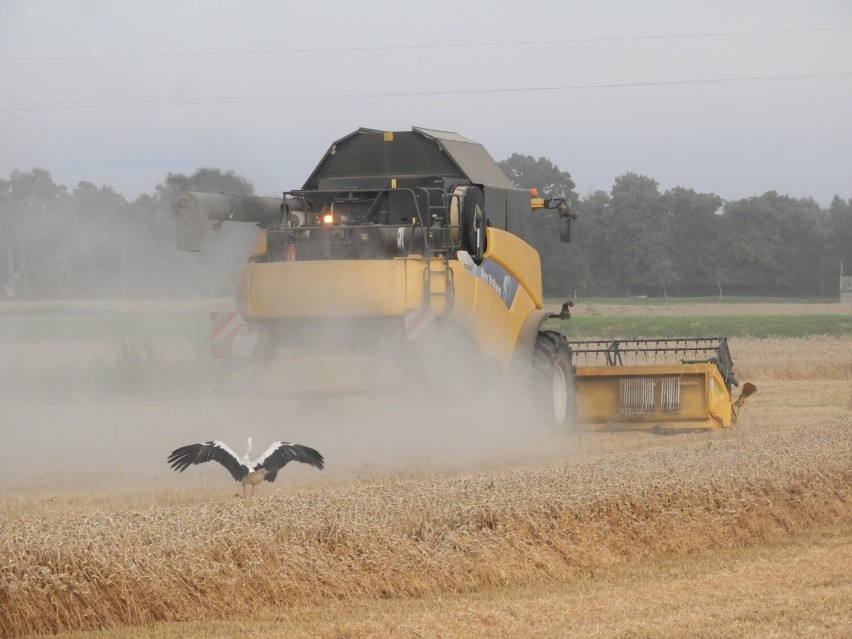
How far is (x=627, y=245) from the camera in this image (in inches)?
2478

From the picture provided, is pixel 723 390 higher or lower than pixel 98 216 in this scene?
lower

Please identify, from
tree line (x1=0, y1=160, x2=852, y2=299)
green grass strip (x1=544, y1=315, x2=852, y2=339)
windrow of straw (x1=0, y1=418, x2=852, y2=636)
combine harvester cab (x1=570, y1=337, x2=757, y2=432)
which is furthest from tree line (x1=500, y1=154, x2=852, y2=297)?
windrow of straw (x1=0, y1=418, x2=852, y2=636)

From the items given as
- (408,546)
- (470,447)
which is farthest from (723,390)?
(408,546)

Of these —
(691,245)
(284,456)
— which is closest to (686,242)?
(691,245)

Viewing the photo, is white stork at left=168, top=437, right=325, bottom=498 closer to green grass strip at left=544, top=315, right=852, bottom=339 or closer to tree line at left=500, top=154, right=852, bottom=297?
green grass strip at left=544, top=315, right=852, bottom=339

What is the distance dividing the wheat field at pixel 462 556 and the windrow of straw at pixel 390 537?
0.04 ft

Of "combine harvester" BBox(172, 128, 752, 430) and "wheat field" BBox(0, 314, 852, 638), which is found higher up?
"combine harvester" BBox(172, 128, 752, 430)

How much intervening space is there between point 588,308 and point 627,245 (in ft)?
44.3

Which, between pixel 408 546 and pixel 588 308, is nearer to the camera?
pixel 408 546

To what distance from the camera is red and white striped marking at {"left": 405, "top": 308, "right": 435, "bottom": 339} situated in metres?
10.8

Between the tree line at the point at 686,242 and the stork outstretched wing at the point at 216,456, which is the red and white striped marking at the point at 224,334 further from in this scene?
the tree line at the point at 686,242

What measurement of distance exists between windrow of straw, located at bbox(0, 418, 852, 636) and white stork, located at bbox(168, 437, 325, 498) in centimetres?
73

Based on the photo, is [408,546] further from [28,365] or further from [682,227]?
[682,227]

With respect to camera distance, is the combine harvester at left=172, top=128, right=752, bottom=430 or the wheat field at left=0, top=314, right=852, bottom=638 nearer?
the wheat field at left=0, top=314, right=852, bottom=638
